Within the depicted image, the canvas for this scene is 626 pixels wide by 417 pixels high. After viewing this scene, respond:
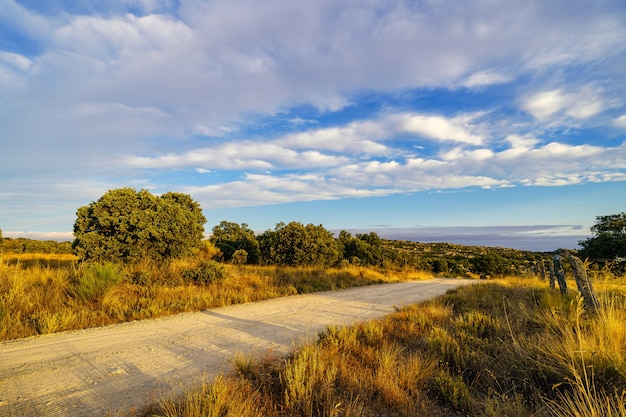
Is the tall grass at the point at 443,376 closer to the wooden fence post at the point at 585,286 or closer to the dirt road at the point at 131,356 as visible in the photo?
the wooden fence post at the point at 585,286

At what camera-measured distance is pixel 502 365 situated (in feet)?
16.4

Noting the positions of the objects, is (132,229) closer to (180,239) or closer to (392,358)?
(180,239)

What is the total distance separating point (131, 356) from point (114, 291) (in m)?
4.39

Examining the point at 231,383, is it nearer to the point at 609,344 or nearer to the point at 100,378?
the point at 100,378

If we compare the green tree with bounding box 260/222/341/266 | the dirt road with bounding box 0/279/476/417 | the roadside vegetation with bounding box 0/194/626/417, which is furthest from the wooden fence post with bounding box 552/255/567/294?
the green tree with bounding box 260/222/341/266

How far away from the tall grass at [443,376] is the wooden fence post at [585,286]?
1.82ft

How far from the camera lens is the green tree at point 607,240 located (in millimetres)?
20641

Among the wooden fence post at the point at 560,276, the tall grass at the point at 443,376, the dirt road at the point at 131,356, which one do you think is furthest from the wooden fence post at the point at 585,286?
the dirt road at the point at 131,356

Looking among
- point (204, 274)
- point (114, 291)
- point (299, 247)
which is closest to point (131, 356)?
point (114, 291)

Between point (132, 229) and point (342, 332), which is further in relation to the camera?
point (132, 229)

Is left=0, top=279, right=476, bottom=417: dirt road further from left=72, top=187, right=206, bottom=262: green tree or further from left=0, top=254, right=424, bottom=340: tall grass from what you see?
left=72, top=187, right=206, bottom=262: green tree

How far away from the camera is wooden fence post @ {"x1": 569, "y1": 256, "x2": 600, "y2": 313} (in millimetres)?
6443

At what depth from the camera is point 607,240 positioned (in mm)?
21469

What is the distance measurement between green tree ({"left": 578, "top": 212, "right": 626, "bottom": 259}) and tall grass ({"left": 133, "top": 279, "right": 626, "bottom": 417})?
64.0 feet
